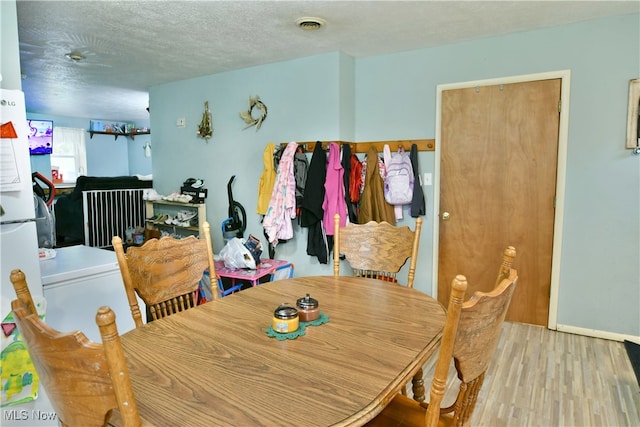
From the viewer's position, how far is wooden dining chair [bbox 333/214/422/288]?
6.72ft

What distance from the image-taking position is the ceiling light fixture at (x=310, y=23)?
268 centimetres

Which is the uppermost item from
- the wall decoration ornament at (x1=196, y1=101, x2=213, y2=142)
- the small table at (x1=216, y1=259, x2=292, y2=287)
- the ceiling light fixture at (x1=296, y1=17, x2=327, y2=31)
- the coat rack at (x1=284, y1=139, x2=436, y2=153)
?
the ceiling light fixture at (x1=296, y1=17, x2=327, y2=31)

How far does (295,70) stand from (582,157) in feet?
8.21

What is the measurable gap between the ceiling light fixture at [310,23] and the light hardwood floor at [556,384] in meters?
2.46

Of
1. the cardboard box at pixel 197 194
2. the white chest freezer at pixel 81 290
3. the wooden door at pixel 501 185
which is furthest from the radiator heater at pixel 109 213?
the wooden door at pixel 501 185

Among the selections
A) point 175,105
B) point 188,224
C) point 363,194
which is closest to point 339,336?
point 363,194

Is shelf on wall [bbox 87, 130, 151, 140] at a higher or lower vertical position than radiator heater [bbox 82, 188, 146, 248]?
higher

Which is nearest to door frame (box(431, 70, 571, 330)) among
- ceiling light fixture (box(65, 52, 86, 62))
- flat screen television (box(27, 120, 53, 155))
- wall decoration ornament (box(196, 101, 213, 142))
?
wall decoration ornament (box(196, 101, 213, 142))

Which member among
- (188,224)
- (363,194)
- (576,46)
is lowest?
(188,224)

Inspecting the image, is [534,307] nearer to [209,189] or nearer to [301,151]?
[301,151]

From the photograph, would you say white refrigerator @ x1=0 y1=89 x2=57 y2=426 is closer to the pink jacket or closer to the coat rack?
the pink jacket

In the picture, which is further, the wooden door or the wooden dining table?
the wooden door

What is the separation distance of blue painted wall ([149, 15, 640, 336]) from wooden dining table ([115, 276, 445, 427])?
6.68 feet

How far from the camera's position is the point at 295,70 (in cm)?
366
